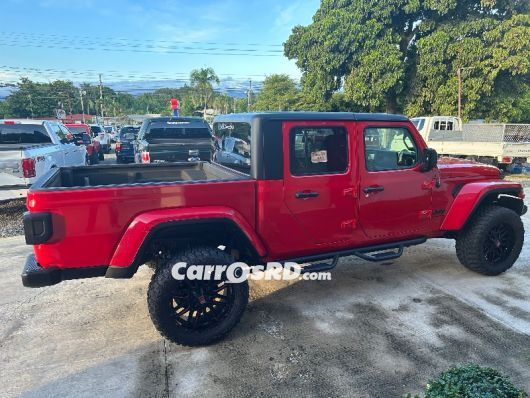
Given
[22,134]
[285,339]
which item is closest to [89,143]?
[22,134]

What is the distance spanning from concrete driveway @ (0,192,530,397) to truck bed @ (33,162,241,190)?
3.97 feet

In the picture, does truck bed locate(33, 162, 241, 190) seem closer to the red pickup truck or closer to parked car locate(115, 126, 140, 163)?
the red pickup truck

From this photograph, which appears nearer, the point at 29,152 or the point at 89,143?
the point at 29,152

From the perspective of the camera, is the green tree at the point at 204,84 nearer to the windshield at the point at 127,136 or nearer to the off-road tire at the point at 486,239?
the windshield at the point at 127,136

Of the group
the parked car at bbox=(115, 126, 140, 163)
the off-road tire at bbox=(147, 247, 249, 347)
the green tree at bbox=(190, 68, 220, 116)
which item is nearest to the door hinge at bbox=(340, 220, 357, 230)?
the off-road tire at bbox=(147, 247, 249, 347)

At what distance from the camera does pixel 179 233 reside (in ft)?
9.46

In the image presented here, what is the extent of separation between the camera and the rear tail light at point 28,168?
6.27m

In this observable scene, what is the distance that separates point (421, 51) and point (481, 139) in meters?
7.11

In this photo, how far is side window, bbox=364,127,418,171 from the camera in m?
3.52

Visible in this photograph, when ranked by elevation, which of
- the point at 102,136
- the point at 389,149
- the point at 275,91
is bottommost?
the point at 389,149

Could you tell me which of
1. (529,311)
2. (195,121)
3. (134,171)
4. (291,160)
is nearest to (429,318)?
(529,311)

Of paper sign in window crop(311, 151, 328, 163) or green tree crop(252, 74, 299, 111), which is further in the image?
green tree crop(252, 74, 299, 111)

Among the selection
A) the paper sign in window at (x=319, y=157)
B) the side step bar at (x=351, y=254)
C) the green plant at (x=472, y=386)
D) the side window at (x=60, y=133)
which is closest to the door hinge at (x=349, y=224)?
the side step bar at (x=351, y=254)

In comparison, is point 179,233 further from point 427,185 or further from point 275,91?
point 275,91
